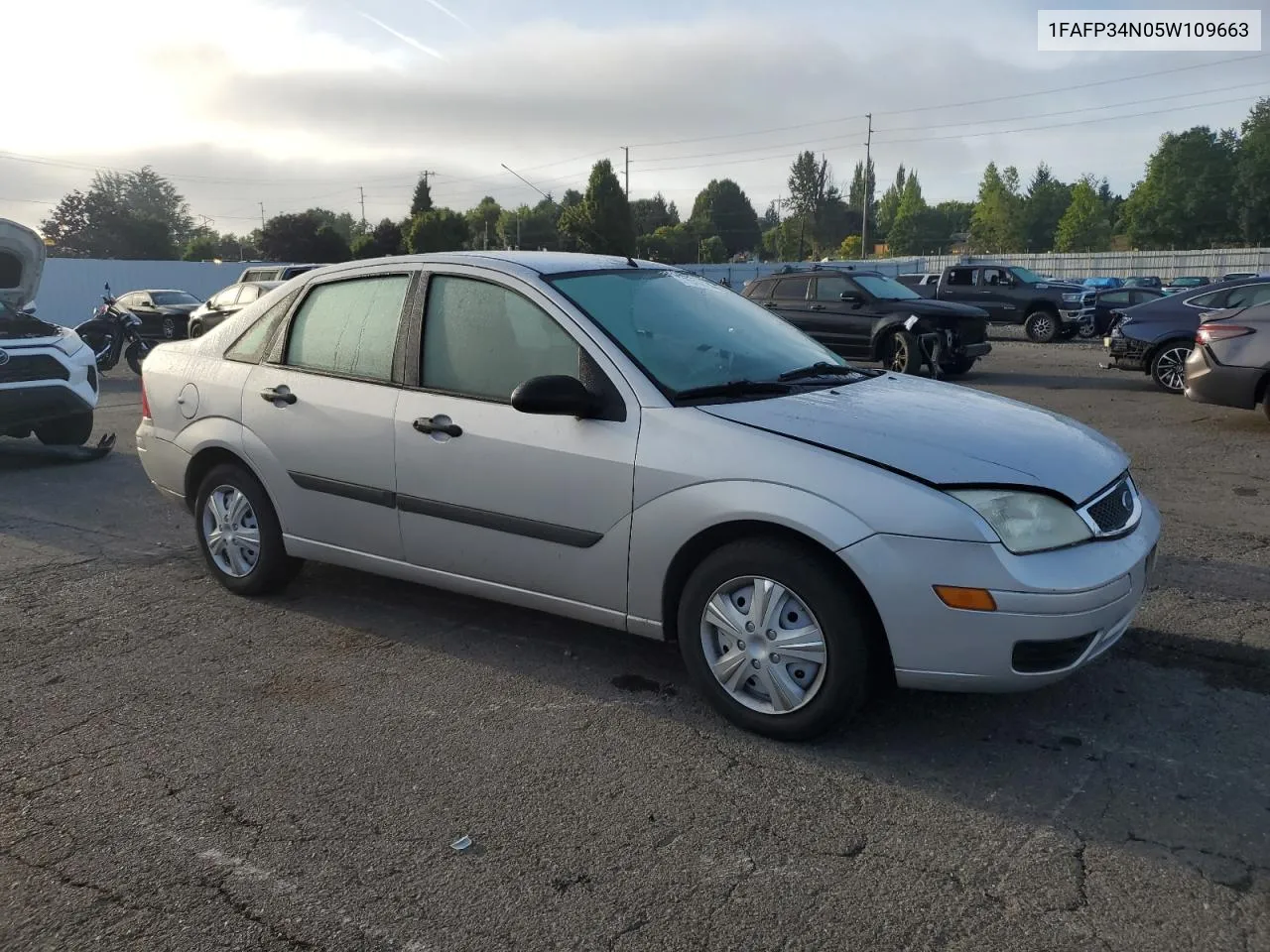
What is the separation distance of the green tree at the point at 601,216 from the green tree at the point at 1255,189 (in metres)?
50.2

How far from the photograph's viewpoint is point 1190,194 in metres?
84.0

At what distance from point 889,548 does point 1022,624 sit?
0.47m

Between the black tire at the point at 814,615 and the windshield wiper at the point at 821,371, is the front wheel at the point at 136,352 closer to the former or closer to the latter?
the windshield wiper at the point at 821,371

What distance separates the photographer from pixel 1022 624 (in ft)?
10.6

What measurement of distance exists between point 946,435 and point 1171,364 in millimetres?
11640

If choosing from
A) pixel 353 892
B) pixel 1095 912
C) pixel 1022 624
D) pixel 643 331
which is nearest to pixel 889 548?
pixel 1022 624

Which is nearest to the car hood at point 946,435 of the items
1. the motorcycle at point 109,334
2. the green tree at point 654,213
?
the motorcycle at point 109,334

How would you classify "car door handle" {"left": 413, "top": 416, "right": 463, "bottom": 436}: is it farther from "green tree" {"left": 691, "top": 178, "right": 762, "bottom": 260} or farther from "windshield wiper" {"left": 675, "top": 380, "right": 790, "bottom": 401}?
"green tree" {"left": 691, "top": 178, "right": 762, "bottom": 260}

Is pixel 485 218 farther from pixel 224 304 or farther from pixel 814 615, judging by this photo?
pixel 814 615

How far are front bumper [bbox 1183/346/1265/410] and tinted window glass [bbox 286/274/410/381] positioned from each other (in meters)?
8.21

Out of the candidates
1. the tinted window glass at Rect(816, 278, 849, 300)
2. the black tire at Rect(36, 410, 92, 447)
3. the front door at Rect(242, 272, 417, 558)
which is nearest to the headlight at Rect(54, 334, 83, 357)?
the black tire at Rect(36, 410, 92, 447)

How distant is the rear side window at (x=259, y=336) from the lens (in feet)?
16.9

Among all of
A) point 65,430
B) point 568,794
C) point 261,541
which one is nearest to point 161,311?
point 65,430

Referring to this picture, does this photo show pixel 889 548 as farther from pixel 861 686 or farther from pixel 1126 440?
pixel 1126 440
